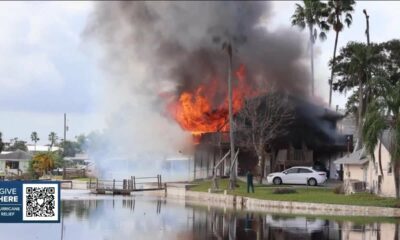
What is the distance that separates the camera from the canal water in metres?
28.2

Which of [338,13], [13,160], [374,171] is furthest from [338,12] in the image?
[13,160]

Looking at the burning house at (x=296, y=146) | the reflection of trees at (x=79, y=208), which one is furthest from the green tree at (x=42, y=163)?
the reflection of trees at (x=79, y=208)

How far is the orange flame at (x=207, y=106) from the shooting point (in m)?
69.0

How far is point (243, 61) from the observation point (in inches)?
2746

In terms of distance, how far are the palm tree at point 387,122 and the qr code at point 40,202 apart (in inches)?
917

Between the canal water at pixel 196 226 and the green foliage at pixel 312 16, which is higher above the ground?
the green foliage at pixel 312 16

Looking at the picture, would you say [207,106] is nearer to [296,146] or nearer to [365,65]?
[296,146]

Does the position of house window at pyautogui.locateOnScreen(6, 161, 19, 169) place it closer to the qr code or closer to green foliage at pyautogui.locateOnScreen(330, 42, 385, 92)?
green foliage at pyautogui.locateOnScreen(330, 42, 385, 92)

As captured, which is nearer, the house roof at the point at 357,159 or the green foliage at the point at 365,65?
the house roof at the point at 357,159

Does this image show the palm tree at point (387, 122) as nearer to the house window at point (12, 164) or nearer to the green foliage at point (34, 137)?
the house window at point (12, 164)

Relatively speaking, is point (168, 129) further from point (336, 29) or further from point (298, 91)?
point (336, 29)

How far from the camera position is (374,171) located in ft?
157

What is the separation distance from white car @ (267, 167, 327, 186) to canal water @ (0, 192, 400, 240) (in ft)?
51.3

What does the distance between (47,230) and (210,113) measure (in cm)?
4035
